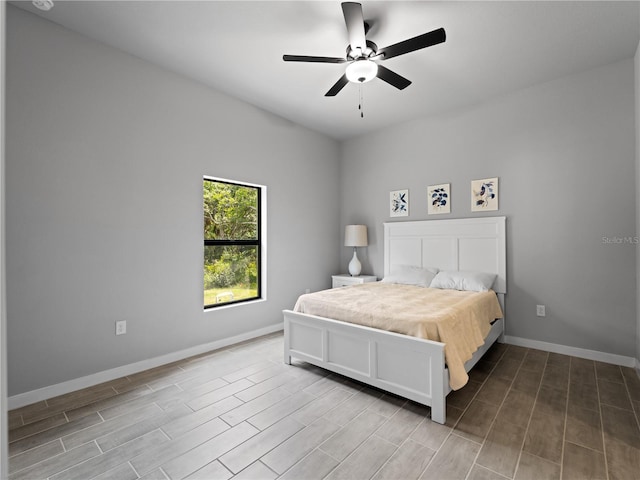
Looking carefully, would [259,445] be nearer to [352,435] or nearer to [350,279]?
[352,435]

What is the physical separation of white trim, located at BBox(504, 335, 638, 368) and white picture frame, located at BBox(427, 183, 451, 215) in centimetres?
167

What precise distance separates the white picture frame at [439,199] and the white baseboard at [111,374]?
2802 millimetres

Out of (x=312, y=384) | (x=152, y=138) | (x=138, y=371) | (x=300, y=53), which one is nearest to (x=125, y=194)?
(x=152, y=138)

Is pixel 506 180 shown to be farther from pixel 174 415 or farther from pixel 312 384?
pixel 174 415

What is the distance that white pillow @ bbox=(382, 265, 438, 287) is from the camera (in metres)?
3.88

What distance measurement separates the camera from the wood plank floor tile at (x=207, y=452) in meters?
1.65

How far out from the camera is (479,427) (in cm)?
199

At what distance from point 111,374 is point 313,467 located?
202cm

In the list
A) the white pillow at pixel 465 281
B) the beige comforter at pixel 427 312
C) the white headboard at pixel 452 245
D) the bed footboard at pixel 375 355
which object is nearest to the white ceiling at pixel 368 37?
the white headboard at pixel 452 245

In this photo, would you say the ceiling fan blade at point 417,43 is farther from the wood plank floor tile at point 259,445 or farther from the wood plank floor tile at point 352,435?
the wood plank floor tile at point 259,445

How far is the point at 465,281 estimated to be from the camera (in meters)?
3.50

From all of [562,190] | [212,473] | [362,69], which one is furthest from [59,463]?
[562,190]

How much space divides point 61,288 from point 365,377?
2464 millimetres

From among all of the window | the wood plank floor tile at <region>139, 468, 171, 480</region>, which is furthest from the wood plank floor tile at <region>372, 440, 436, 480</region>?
the window
